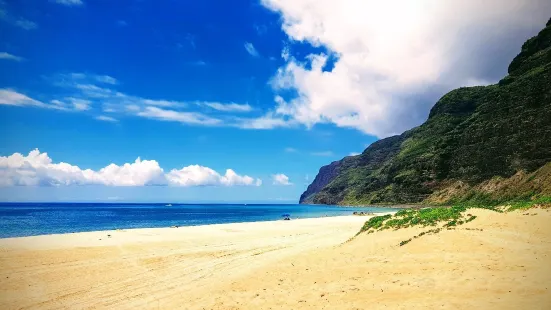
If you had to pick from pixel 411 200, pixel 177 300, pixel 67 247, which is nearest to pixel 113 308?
pixel 177 300

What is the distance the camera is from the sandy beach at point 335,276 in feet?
32.5

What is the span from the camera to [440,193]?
131m

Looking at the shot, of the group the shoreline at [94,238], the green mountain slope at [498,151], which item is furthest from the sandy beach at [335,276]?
the green mountain slope at [498,151]

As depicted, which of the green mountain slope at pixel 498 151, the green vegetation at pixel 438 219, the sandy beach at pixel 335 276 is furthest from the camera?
the green mountain slope at pixel 498 151

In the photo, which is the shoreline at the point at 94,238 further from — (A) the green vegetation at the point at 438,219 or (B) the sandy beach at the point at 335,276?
(A) the green vegetation at the point at 438,219

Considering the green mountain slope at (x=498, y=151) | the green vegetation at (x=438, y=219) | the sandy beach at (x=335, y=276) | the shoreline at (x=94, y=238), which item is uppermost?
the green mountain slope at (x=498, y=151)

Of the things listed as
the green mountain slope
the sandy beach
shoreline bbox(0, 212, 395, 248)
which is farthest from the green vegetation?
the green mountain slope

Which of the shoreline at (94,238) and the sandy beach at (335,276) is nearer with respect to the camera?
the sandy beach at (335,276)

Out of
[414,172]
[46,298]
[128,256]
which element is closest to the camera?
[46,298]

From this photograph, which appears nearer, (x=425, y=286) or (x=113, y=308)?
(x=425, y=286)

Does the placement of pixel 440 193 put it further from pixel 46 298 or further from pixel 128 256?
pixel 46 298

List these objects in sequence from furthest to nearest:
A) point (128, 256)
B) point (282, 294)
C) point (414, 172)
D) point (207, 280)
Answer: point (414, 172) < point (128, 256) < point (207, 280) < point (282, 294)

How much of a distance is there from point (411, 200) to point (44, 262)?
487 ft

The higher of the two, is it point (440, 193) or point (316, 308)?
point (440, 193)
